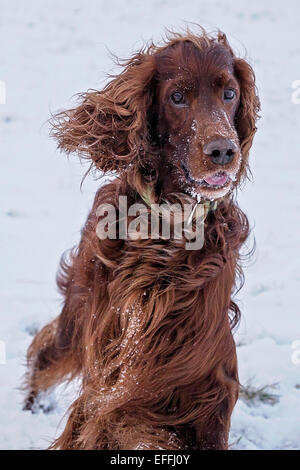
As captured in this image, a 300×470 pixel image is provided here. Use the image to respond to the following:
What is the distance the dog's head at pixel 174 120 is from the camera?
2254 millimetres

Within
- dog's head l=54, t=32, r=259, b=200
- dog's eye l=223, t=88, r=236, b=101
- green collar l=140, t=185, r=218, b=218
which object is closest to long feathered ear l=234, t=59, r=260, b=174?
dog's head l=54, t=32, r=259, b=200

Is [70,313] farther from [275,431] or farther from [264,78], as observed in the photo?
[264,78]

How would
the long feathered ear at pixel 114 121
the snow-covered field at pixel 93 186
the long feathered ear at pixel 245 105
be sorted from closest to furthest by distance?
1. the long feathered ear at pixel 114 121
2. the long feathered ear at pixel 245 105
3. the snow-covered field at pixel 93 186

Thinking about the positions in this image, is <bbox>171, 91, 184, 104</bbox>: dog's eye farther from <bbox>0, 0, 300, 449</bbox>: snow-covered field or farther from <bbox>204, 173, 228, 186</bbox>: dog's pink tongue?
<bbox>0, 0, 300, 449</bbox>: snow-covered field

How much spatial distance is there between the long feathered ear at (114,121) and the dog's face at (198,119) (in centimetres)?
7

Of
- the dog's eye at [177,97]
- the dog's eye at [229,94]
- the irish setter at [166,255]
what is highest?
the dog's eye at [229,94]

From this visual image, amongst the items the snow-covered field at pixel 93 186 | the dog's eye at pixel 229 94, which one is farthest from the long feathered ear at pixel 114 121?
the snow-covered field at pixel 93 186

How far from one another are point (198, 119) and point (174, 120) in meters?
0.13

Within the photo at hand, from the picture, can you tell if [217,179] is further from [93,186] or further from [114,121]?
[93,186]

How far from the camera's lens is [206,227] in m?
2.43

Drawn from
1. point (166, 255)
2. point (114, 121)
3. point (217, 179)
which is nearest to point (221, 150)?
point (217, 179)

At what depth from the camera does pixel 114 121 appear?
101 inches

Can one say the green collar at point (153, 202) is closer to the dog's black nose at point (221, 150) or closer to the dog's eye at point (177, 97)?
the dog's black nose at point (221, 150)

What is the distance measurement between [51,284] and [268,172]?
2570 millimetres
